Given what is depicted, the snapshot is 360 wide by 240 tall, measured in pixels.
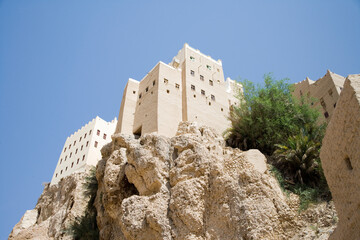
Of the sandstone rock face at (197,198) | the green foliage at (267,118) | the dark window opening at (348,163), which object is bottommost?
the dark window opening at (348,163)

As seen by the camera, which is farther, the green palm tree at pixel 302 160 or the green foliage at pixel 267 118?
the green foliage at pixel 267 118

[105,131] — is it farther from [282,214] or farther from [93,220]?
[282,214]

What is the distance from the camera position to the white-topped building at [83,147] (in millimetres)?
29094

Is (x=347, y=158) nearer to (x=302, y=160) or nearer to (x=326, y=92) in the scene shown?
(x=302, y=160)

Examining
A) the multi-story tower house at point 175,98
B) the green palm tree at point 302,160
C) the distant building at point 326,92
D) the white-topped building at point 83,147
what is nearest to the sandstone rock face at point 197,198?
the green palm tree at point 302,160

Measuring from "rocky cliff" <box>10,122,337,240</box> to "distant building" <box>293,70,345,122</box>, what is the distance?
26.1ft

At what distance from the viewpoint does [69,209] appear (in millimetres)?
19703

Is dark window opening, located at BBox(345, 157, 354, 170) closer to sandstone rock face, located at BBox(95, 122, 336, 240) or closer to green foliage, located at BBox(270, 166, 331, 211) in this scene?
sandstone rock face, located at BBox(95, 122, 336, 240)

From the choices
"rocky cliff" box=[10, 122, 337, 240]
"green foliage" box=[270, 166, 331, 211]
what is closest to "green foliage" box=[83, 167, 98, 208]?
"rocky cliff" box=[10, 122, 337, 240]

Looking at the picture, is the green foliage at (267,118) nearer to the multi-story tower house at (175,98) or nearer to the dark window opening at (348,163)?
the multi-story tower house at (175,98)

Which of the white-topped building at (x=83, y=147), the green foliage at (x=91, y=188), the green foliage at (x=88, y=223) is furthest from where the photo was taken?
the white-topped building at (x=83, y=147)

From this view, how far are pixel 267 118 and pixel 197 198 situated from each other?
7.18m

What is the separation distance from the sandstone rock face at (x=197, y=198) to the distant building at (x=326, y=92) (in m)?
8.20

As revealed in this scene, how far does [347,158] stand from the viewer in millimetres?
7691
